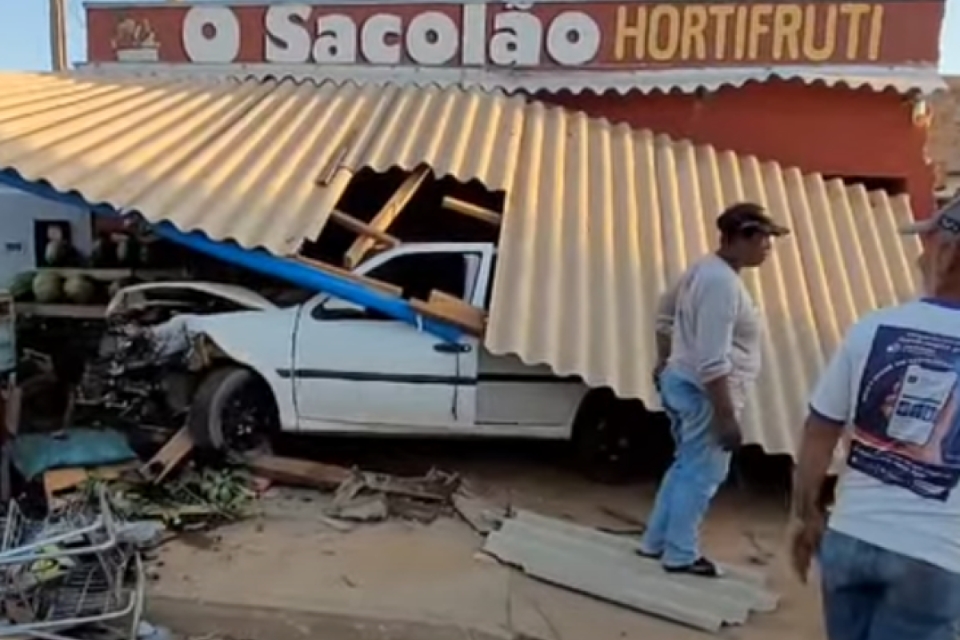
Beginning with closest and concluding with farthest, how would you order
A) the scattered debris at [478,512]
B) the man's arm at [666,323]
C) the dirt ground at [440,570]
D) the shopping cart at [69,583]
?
the shopping cart at [69,583] → the dirt ground at [440,570] → the man's arm at [666,323] → the scattered debris at [478,512]

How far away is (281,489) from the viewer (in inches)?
291

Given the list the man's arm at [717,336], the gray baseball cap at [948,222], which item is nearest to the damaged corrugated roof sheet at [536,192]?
the man's arm at [717,336]

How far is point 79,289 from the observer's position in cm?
927

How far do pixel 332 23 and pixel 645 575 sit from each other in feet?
26.2

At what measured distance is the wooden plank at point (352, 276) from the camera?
7.48 metres

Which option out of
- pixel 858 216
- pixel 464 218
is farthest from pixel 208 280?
pixel 858 216

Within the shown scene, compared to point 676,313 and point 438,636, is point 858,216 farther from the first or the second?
point 438,636

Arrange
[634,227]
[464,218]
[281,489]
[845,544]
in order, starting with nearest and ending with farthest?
[845,544]
[281,489]
[634,227]
[464,218]

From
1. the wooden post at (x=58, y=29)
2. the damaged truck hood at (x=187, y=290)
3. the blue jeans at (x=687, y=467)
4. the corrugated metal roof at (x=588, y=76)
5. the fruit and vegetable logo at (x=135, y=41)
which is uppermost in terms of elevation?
the wooden post at (x=58, y=29)

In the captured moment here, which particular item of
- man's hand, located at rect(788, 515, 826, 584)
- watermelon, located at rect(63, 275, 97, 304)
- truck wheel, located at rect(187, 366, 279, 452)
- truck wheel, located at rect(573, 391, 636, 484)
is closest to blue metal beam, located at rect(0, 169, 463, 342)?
truck wheel, located at rect(187, 366, 279, 452)

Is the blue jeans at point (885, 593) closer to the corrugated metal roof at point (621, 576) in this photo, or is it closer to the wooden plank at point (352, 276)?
the corrugated metal roof at point (621, 576)

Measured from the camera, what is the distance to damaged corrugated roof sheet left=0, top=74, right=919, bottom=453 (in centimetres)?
737

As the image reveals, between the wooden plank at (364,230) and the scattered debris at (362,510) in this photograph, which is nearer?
the scattered debris at (362,510)

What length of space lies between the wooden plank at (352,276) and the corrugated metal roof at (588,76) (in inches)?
173
